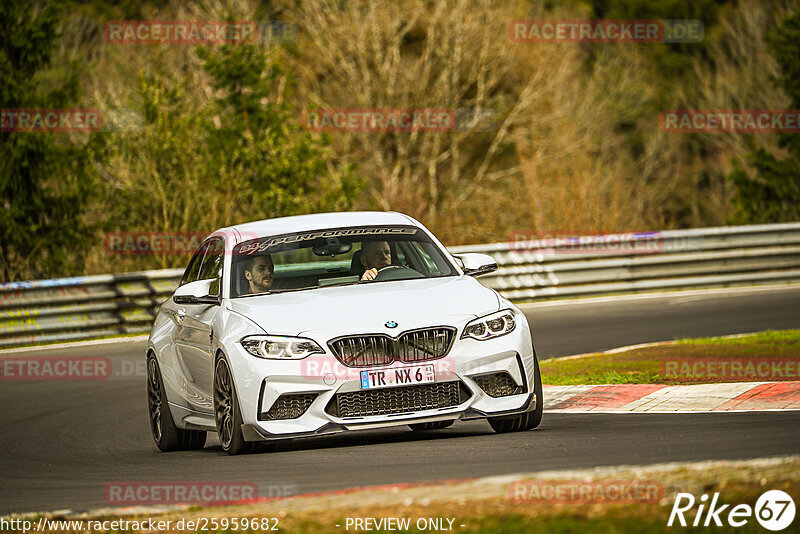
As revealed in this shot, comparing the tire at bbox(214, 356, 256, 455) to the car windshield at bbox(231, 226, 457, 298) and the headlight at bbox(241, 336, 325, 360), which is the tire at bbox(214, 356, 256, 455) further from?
the car windshield at bbox(231, 226, 457, 298)

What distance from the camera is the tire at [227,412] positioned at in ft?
28.8

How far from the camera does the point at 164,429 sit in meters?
10.6

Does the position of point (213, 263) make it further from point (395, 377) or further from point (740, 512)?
point (740, 512)

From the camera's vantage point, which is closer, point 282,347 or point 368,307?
point 282,347

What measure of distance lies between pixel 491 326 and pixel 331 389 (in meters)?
1.14

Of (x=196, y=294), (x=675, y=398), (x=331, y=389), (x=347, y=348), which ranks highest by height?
(x=196, y=294)

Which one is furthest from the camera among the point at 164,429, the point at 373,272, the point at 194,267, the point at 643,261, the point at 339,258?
the point at 643,261

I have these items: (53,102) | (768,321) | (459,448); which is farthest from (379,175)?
(459,448)

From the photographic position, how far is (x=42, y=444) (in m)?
11.4

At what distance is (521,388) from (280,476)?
77.0 inches

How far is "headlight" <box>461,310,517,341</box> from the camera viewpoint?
8.76 metres

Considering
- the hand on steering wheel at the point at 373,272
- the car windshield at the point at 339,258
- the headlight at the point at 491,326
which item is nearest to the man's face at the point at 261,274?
the car windshield at the point at 339,258

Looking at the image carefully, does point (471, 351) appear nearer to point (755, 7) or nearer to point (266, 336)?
point (266, 336)

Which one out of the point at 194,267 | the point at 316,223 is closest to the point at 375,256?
the point at 316,223
